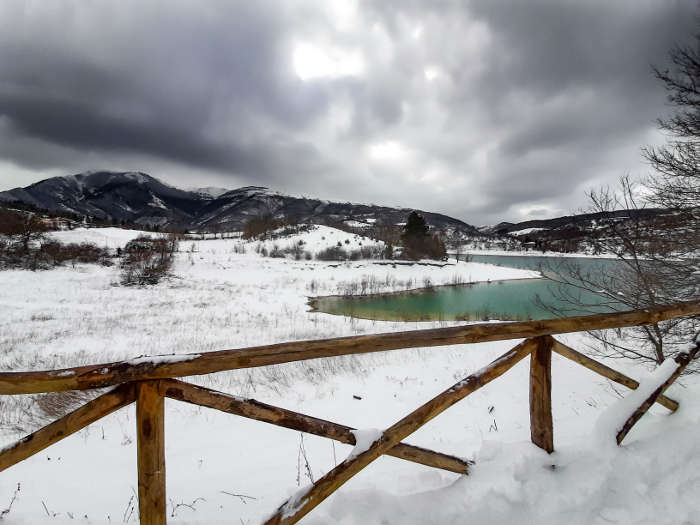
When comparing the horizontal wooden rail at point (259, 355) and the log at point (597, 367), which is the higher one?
the horizontal wooden rail at point (259, 355)

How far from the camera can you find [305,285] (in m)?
37.0

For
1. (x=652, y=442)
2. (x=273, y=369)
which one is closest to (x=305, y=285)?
(x=273, y=369)

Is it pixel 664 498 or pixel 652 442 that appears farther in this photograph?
pixel 652 442

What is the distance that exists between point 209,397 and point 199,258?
55.8 meters

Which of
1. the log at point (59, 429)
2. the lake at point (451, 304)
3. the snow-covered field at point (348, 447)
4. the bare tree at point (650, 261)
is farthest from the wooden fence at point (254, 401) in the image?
the lake at point (451, 304)

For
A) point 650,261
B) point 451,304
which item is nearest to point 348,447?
point 650,261

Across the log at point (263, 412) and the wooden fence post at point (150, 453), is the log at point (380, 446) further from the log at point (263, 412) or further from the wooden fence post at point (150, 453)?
the wooden fence post at point (150, 453)

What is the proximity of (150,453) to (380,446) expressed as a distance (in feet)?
4.53

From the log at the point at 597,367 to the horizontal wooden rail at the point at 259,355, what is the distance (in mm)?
208

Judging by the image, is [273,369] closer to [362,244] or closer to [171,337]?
[171,337]

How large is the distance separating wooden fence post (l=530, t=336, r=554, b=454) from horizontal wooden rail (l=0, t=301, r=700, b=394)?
0.57 feet

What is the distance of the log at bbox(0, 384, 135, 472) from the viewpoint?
1.65 m

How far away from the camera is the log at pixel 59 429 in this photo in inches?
64.8

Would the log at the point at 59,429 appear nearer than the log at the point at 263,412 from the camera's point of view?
Yes
